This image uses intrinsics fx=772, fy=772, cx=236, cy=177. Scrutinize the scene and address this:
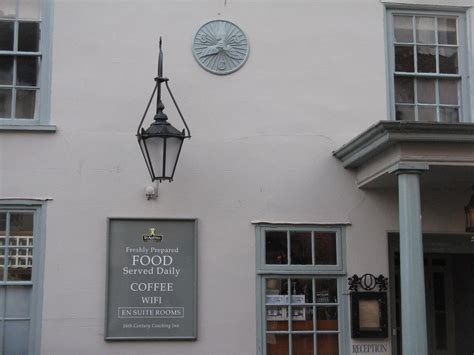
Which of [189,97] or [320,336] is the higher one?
[189,97]

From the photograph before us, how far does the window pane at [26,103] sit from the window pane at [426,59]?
483 cm

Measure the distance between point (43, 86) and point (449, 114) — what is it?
5.08 metres

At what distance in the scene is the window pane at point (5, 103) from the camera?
924 cm

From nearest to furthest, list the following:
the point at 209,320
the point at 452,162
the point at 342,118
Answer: the point at 452,162 → the point at 209,320 → the point at 342,118

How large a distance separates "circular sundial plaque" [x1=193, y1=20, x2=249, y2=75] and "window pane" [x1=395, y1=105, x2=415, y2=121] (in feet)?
6.73

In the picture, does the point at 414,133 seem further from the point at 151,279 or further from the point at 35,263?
the point at 35,263

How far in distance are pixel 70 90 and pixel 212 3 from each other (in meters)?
2.07

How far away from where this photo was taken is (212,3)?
965 cm

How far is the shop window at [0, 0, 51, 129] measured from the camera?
9.23 meters

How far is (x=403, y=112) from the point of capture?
9820mm

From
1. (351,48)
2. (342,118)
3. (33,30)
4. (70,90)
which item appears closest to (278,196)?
(342,118)

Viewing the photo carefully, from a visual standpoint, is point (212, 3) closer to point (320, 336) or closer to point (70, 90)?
point (70, 90)

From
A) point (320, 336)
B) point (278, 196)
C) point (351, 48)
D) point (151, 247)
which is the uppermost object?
point (351, 48)

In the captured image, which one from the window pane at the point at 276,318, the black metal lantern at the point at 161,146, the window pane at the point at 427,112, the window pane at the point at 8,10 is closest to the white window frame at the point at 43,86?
the window pane at the point at 8,10
